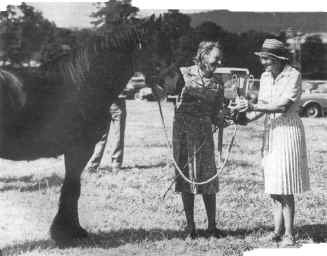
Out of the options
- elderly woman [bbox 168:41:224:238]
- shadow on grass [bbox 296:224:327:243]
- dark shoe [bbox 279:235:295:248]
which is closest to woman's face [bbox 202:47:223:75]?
elderly woman [bbox 168:41:224:238]

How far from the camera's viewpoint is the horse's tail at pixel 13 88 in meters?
4.68

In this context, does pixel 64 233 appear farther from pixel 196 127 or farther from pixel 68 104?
pixel 196 127

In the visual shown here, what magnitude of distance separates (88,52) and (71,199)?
157cm

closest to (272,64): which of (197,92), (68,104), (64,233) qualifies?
(197,92)

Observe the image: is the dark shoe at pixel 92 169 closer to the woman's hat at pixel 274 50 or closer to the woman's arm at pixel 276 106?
the woman's arm at pixel 276 106

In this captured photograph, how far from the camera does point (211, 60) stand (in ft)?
16.7

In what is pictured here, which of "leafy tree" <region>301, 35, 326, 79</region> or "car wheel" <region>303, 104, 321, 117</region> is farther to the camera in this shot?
"car wheel" <region>303, 104, 321, 117</region>

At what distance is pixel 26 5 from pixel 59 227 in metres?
2.41

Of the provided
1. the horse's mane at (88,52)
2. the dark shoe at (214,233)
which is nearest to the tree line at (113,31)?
the horse's mane at (88,52)

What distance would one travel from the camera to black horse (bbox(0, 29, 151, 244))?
4.79m

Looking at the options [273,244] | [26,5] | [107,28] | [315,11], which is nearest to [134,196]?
[273,244]

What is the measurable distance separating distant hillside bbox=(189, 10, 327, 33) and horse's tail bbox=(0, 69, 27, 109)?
1993mm

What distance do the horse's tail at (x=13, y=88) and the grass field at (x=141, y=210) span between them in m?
1.39

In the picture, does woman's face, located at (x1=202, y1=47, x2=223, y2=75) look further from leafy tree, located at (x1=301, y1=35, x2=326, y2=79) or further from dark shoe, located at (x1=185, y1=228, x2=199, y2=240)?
dark shoe, located at (x1=185, y1=228, x2=199, y2=240)
